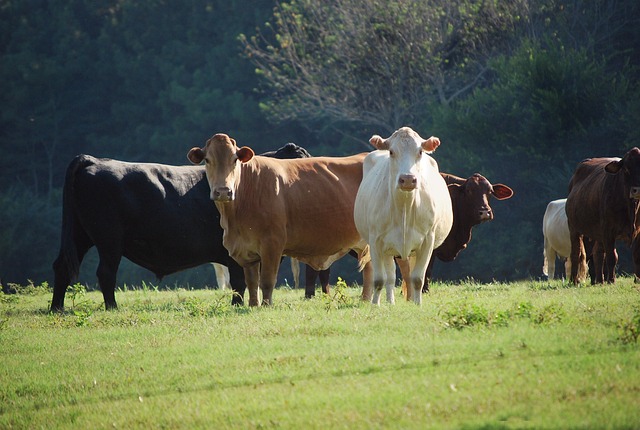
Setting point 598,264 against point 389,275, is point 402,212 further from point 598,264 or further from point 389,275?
point 598,264

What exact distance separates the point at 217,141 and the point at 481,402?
6.30m

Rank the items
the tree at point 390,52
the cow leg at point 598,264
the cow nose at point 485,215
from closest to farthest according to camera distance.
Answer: the cow leg at point 598,264 → the cow nose at point 485,215 → the tree at point 390,52

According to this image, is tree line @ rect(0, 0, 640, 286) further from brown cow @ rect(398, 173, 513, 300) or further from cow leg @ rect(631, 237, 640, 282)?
cow leg @ rect(631, 237, 640, 282)

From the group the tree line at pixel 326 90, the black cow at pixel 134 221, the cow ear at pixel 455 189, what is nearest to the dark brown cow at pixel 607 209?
the cow ear at pixel 455 189

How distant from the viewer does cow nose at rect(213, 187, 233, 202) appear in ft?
39.0

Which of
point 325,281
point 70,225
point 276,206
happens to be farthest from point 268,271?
point 325,281

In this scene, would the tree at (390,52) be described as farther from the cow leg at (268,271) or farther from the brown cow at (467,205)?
the cow leg at (268,271)

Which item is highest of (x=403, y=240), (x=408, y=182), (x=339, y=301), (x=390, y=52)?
(x=390, y=52)

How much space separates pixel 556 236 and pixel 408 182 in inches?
383

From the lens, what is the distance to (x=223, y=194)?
468 inches

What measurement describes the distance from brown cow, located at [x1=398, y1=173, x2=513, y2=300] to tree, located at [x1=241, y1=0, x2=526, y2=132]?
66.8 ft

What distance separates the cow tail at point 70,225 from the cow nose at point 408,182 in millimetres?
5163

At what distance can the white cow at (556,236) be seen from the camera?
63.8 feet

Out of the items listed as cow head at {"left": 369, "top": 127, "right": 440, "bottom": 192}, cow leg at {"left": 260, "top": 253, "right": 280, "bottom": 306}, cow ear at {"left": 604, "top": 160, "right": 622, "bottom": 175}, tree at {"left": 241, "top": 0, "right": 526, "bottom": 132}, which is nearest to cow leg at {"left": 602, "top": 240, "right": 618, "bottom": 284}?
cow ear at {"left": 604, "top": 160, "right": 622, "bottom": 175}
